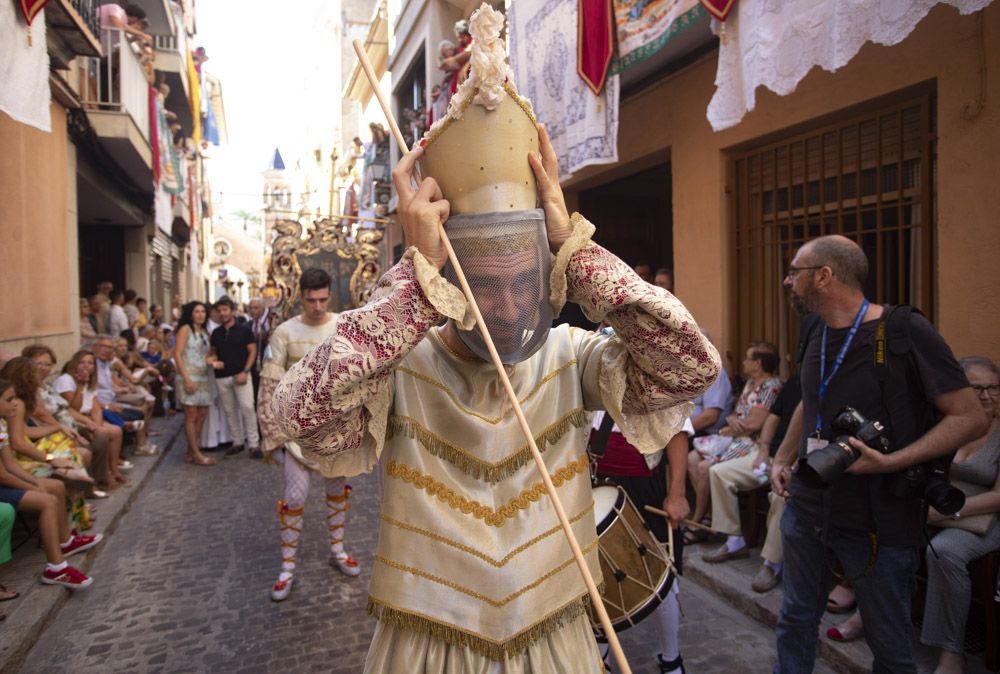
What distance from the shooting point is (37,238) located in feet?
25.2

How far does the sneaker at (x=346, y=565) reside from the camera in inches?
204

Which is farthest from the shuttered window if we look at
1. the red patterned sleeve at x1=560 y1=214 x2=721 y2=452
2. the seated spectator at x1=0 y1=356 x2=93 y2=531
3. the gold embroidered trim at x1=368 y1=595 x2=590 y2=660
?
the seated spectator at x1=0 y1=356 x2=93 y2=531

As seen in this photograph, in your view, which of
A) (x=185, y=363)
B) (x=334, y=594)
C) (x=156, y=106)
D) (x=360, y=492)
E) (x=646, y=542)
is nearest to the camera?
(x=646, y=542)

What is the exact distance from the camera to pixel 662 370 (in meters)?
1.85

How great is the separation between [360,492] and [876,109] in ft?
19.4

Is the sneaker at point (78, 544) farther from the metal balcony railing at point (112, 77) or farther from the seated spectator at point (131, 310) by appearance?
the seated spectator at point (131, 310)

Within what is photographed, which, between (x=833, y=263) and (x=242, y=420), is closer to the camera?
(x=833, y=263)

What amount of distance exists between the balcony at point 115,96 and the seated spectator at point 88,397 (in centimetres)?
444

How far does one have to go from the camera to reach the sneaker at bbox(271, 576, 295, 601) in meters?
4.78

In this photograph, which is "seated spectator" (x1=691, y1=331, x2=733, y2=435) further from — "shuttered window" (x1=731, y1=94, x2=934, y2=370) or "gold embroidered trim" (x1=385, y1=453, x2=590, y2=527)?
"gold embroidered trim" (x1=385, y1=453, x2=590, y2=527)

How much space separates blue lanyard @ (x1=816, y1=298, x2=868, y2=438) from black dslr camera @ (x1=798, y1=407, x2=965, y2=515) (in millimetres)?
226

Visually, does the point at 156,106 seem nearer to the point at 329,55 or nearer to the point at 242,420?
the point at 242,420

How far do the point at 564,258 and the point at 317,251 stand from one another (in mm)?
10155

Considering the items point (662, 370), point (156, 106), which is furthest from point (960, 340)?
point (156, 106)
